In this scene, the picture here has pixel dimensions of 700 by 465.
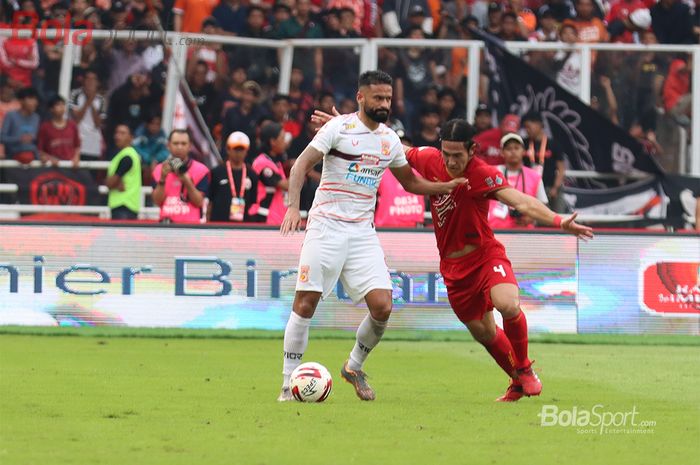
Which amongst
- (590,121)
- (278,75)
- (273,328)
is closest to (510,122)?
(590,121)

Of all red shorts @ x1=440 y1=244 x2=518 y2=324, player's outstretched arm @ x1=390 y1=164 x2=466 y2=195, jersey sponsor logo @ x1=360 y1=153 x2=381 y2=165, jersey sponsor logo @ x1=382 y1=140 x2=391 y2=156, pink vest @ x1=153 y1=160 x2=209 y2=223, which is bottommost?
red shorts @ x1=440 y1=244 x2=518 y2=324

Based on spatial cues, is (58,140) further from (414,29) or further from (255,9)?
(414,29)

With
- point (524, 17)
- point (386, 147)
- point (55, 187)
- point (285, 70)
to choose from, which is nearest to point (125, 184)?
point (55, 187)

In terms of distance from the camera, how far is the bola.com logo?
8.60 metres

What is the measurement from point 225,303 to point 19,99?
5327mm

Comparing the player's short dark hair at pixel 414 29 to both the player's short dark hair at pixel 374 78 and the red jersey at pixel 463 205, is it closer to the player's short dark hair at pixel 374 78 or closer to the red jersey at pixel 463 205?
the red jersey at pixel 463 205

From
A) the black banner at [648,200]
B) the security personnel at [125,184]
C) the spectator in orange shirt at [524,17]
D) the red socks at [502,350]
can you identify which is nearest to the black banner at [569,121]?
the black banner at [648,200]

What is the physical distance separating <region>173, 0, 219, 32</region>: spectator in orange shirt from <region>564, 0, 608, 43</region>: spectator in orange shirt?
214 inches

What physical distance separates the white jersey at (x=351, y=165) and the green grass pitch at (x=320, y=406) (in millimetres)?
1403

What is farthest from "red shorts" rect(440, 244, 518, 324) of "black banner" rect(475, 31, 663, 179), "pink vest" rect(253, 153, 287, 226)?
"black banner" rect(475, 31, 663, 179)

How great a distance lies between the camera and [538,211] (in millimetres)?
10023

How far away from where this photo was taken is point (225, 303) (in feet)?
53.2

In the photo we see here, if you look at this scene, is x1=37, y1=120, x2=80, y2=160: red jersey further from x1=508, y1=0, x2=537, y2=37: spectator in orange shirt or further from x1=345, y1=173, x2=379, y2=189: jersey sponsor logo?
x1=345, y1=173, x2=379, y2=189: jersey sponsor logo

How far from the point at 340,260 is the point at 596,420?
228 cm
